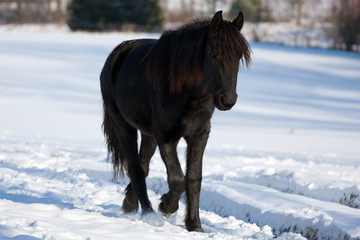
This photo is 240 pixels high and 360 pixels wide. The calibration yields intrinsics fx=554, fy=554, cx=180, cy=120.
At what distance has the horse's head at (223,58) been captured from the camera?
416cm

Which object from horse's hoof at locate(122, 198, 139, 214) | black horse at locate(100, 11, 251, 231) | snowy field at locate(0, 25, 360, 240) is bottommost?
snowy field at locate(0, 25, 360, 240)

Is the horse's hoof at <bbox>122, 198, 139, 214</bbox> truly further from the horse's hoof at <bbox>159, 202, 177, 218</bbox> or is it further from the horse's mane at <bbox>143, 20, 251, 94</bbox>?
the horse's mane at <bbox>143, 20, 251, 94</bbox>

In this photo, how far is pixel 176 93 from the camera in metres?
4.57

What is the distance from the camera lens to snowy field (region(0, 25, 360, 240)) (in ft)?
15.6

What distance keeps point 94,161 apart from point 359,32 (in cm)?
2522

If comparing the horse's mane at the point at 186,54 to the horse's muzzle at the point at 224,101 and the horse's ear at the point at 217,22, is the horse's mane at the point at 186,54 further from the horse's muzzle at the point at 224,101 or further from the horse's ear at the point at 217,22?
the horse's muzzle at the point at 224,101

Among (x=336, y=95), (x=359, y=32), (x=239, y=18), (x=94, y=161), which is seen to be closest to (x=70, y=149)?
(x=94, y=161)

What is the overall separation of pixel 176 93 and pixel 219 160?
5.06 m

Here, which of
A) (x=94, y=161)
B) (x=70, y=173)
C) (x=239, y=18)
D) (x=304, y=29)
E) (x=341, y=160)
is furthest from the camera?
(x=304, y=29)

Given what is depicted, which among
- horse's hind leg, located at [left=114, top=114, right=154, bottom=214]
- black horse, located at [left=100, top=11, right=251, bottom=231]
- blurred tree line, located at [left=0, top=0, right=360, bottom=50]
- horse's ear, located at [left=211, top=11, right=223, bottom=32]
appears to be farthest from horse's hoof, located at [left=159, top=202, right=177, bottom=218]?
blurred tree line, located at [left=0, top=0, right=360, bottom=50]

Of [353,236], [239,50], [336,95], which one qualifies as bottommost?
[336,95]

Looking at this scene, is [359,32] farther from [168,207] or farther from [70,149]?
[168,207]

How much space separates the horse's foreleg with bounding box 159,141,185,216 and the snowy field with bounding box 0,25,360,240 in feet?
0.66

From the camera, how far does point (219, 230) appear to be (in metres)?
4.91
